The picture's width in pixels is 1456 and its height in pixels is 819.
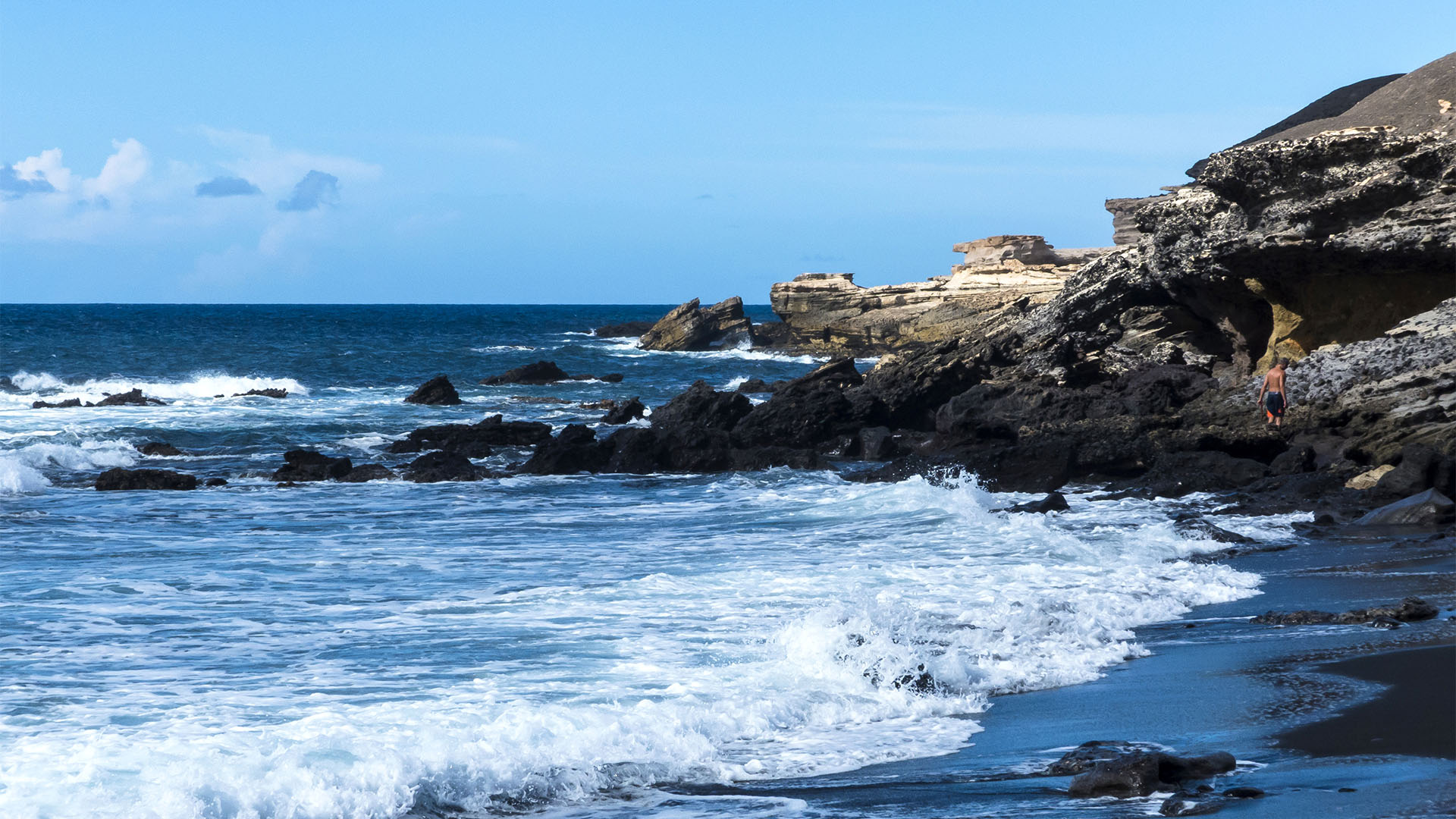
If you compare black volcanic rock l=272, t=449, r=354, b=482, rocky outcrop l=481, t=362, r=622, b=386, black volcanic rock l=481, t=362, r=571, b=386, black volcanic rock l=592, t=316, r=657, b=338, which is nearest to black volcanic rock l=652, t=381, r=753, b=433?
black volcanic rock l=272, t=449, r=354, b=482

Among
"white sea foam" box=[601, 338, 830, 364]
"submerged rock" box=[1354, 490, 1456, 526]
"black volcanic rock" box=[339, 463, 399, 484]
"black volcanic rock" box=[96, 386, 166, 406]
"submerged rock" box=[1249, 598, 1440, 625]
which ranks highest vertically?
"white sea foam" box=[601, 338, 830, 364]

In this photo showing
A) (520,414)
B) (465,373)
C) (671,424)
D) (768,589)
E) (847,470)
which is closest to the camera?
(768,589)

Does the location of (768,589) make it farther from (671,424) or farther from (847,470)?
(671,424)

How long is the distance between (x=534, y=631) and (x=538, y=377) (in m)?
32.9

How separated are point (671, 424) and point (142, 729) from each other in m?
15.9

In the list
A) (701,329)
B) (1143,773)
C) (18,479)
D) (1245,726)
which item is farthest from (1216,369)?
(701,329)

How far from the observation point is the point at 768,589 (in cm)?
957

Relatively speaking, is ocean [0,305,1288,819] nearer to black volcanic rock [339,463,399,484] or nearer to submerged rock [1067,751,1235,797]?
black volcanic rock [339,463,399,484]

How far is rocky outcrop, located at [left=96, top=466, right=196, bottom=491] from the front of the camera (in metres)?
17.3

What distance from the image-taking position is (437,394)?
32875 millimetres

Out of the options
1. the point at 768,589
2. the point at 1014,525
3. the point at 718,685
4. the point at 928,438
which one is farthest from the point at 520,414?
the point at 718,685

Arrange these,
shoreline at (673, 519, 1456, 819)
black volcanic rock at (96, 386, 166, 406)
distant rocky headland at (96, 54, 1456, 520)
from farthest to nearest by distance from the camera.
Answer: black volcanic rock at (96, 386, 166, 406)
distant rocky headland at (96, 54, 1456, 520)
shoreline at (673, 519, 1456, 819)

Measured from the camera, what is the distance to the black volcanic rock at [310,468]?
18781 millimetres

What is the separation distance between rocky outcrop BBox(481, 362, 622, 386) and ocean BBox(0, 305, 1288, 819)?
2155 centimetres
